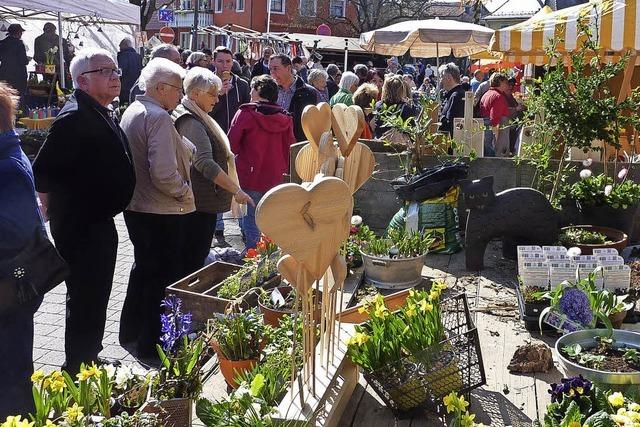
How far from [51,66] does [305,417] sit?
522 inches

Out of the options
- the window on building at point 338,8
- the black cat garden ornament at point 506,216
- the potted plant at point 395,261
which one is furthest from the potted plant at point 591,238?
the window on building at point 338,8

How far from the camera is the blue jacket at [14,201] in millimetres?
2850

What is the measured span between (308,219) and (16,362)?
5.93ft

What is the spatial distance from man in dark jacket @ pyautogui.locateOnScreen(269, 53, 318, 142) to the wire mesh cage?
481 centimetres

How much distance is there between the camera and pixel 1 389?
296 centimetres

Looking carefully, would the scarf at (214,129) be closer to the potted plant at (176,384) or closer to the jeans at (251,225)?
the jeans at (251,225)

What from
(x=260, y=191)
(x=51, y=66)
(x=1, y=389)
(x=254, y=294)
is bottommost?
(x=1, y=389)

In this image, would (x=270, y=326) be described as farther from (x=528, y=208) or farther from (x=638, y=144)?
(x=638, y=144)

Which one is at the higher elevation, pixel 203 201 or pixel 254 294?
pixel 203 201

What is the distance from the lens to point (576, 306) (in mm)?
2664

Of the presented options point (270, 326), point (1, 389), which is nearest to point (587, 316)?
point (270, 326)

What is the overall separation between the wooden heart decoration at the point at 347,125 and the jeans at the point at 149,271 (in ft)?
5.82

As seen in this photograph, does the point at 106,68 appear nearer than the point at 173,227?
Yes

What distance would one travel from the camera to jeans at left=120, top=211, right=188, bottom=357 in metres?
4.25
